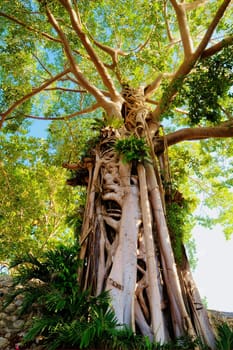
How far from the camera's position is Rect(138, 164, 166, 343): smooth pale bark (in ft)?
7.85

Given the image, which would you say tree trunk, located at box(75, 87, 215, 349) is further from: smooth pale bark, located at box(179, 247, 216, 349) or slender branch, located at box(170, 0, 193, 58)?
slender branch, located at box(170, 0, 193, 58)

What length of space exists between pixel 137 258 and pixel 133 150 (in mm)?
1352

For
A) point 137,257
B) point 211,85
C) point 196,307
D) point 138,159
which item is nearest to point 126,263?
point 137,257

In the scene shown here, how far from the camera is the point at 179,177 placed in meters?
5.58

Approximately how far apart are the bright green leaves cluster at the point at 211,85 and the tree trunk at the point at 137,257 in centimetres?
92

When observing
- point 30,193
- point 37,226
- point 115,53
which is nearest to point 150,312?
point 30,193

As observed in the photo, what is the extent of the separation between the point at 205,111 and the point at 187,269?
1952mm

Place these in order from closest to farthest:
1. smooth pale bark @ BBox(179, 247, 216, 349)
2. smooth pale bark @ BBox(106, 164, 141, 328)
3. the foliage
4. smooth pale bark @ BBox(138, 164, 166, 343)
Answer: the foliage, smooth pale bark @ BBox(138, 164, 166, 343), smooth pale bark @ BBox(106, 164, 141, 328), smooth pale bark @ BBox(179, 247, 216, 349)

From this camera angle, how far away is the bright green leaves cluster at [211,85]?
3553 millimetres

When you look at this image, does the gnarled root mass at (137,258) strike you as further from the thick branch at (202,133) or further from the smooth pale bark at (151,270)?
the thick branch at (202,133)

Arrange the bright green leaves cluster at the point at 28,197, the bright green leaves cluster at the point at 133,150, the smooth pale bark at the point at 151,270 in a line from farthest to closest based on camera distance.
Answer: the bright green leaves cluster at the point at 28,197
the bright green leaves cluster at the point at 133,150
the smooth pale bark at the point at 151,270

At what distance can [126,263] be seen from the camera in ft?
9.28

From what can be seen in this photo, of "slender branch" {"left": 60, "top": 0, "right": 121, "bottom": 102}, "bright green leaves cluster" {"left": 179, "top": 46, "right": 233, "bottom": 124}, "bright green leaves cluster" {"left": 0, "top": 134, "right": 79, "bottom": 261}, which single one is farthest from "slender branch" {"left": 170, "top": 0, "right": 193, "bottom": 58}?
"bright green leaves cluster" {"left": 0, "top": 134, "right": 79, "bottom": 261}

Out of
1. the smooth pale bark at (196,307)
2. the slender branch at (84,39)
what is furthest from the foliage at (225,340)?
the slender branch at (84,39)
